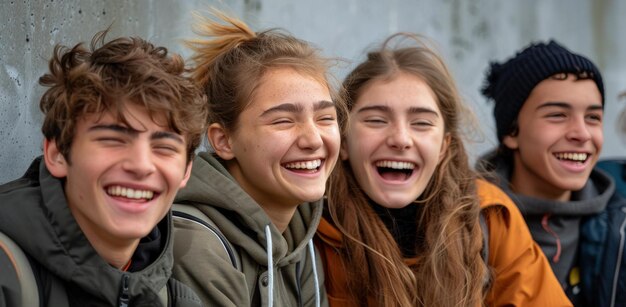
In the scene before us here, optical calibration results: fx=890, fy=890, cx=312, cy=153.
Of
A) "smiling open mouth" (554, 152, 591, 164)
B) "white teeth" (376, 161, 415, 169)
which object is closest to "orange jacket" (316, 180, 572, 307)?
"white teeth" (376, 161, 415, 169)

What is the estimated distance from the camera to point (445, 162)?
11.0ft

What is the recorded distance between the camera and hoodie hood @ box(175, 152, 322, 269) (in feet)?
8.62

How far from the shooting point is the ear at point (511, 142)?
12.4 feet

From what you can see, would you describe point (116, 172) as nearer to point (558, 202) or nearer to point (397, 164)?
point (397, 164)

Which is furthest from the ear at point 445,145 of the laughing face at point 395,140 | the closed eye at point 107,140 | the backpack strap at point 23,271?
the backpack strap at point 23,271

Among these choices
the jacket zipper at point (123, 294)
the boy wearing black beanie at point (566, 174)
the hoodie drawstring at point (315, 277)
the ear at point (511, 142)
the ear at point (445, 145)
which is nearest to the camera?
the jacket zipper at point (123, 294)

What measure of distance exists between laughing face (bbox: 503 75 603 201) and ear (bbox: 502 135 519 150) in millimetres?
86

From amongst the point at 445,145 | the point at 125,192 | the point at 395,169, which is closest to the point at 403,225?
the point at 395,169

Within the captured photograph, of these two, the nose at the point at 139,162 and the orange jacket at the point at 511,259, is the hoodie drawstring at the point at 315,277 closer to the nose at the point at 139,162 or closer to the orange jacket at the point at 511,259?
the orange jacket at the point at 511,259

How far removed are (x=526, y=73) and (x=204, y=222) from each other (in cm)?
173

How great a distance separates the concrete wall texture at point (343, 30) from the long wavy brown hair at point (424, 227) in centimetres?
18

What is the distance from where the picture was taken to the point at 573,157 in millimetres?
3611

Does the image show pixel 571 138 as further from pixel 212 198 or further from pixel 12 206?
pixel 12 206

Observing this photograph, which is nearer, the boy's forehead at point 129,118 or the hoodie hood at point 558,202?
the boy's forehead at point 129,118
